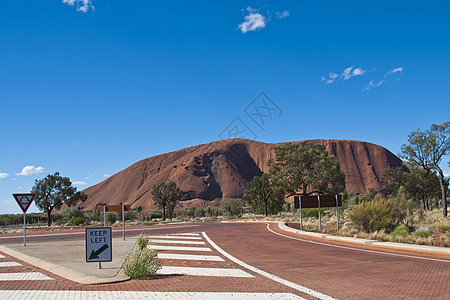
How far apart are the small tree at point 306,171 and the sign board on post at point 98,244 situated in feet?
129

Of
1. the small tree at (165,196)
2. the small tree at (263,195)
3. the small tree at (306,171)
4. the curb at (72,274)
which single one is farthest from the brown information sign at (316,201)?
the small tree at (165,196)

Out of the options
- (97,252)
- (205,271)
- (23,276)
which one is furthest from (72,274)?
(205,271)

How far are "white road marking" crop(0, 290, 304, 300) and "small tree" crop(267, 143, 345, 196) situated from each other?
40.2 meters

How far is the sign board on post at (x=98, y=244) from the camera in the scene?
28.1ft

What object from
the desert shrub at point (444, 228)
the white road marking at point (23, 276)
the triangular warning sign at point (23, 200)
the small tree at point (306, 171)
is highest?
the small tree at point (306, 171)

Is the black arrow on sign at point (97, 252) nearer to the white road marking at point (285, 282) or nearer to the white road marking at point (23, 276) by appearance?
the white road marking at point (23, 276)

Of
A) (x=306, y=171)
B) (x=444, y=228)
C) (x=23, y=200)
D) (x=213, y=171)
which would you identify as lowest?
(x=444, y=228)

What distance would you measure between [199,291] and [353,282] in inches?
126

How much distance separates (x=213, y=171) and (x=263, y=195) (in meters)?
79.0

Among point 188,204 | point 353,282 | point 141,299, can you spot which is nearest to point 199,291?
point 141,299

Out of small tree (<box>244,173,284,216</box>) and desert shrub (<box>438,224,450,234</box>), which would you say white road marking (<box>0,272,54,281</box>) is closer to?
desert shrub (<box>438,224,450,234</box>)

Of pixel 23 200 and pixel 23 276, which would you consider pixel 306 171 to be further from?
pixel 23 276

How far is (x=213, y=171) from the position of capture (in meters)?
142

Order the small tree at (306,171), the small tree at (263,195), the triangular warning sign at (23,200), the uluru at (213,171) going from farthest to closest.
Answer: the uluru at (213,171) → the small tree at (263,195) → the small tree at (306,171) → the triangular warning sign at (23,200)
